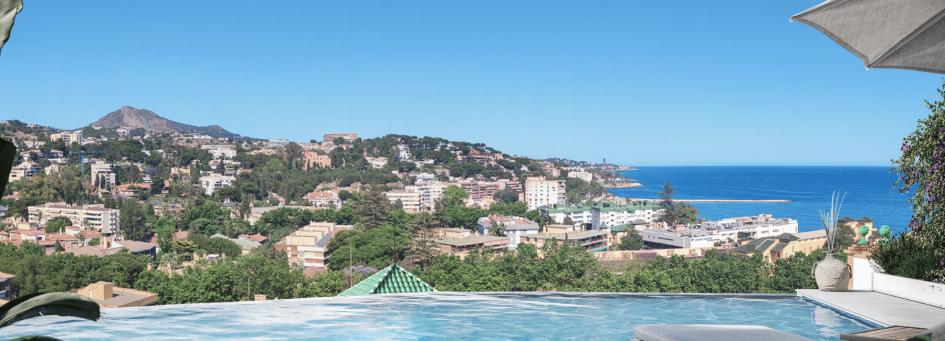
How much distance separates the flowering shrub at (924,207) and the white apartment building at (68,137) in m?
69.7

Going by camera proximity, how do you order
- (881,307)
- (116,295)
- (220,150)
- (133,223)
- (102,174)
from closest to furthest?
(881,307) → (116,295) → (133,223) → (102,174) → (220,150)

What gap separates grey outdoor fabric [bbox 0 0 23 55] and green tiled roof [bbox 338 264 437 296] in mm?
4717

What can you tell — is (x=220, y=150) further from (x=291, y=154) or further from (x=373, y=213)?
(x=373, y=213)

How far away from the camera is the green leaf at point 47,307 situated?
34.6 inches

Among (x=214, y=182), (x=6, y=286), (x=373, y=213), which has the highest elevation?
(x=214, y=182)

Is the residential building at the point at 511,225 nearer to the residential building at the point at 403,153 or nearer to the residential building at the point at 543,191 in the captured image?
the residential building at the point at 543,191

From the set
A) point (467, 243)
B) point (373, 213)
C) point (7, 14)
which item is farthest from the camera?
point (373, 213)

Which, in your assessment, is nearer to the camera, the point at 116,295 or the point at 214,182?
the point at 116,295

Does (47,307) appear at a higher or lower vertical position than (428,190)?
higher

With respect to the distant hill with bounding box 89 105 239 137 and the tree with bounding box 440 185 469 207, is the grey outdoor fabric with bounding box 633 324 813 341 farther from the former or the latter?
the distant hill with bounding box 89 105 239 137

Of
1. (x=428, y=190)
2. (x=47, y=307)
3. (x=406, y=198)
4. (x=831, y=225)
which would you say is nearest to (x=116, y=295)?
(x=831, y=225)

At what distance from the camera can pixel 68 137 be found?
63125 mm

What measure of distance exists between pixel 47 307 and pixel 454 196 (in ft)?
181

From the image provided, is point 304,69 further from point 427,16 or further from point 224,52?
point 427,16
